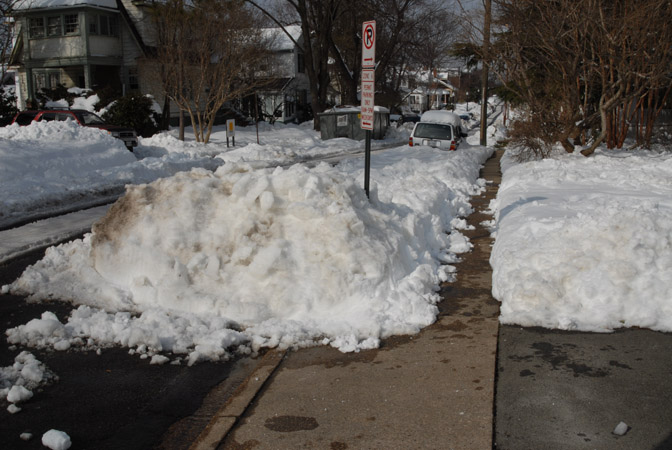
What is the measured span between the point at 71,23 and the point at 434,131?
24527 mm

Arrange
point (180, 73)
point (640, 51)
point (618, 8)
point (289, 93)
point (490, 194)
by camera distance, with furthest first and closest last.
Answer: point (289, 93)
point (180, 73)
point (618, 8)
point (640, 51)
point (490, 194)

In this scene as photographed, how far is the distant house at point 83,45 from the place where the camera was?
3712 cm

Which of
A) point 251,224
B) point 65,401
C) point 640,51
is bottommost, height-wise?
point 65,401

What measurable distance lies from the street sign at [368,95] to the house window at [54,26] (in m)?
35.6

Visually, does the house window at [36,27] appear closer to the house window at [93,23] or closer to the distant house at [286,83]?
the house window at [93,23]

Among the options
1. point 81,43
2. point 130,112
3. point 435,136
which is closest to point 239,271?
point 435,136

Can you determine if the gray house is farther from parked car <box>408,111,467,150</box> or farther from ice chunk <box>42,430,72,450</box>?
ice chunk <box>42,430,72,450</box>

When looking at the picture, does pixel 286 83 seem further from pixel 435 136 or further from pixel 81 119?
pixel 435 136

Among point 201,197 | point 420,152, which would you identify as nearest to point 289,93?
point 420,152

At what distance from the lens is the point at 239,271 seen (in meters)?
6.14

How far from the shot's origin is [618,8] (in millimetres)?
18688

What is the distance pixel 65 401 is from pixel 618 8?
19143mm

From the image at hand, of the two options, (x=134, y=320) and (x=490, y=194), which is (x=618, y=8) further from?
(x=134, y=320)

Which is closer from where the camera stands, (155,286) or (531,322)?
(531,322)
